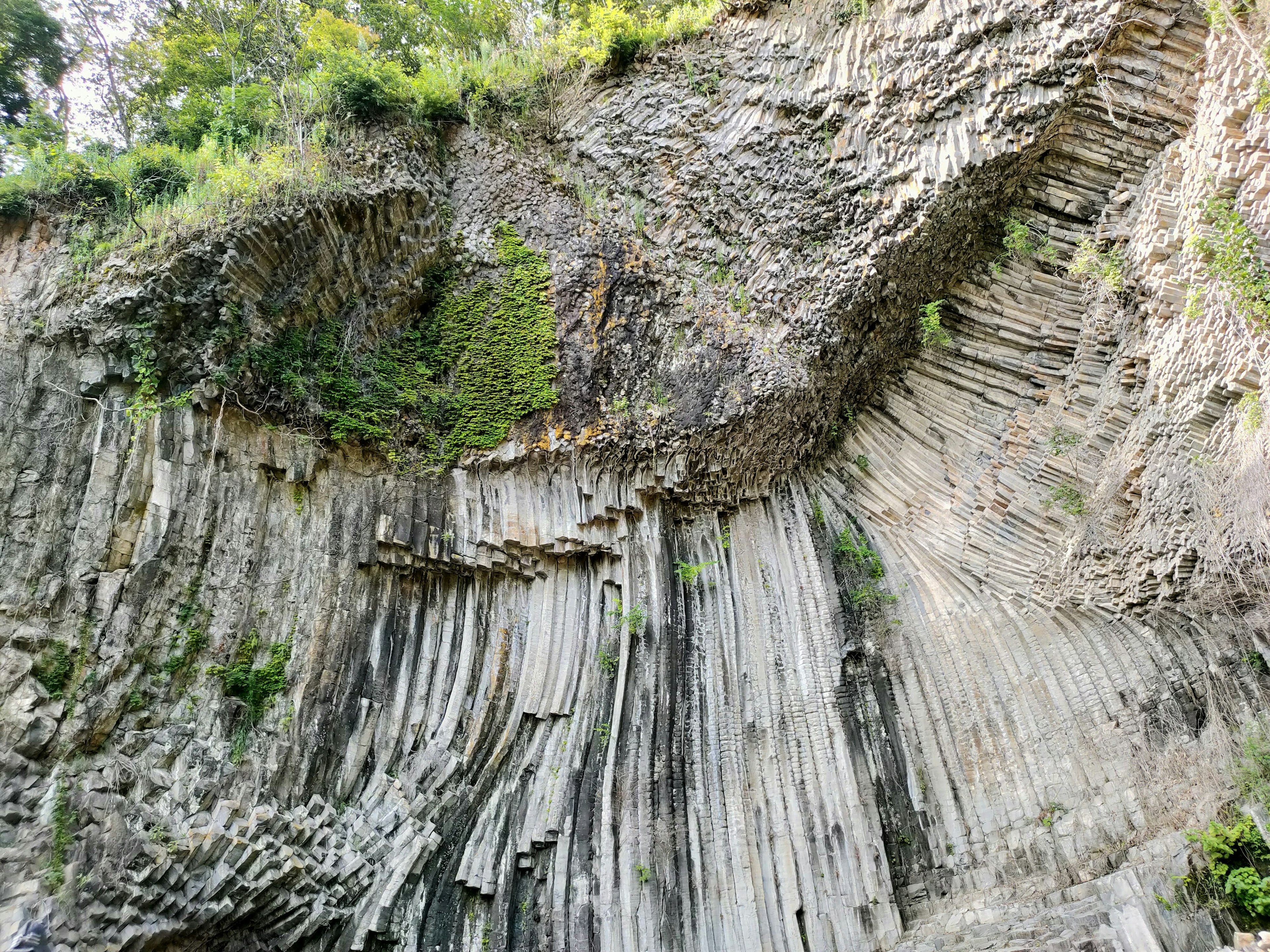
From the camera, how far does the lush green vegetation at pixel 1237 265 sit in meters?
5.94

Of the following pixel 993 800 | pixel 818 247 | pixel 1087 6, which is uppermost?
pixel 1087 6

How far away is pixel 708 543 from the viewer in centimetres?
901

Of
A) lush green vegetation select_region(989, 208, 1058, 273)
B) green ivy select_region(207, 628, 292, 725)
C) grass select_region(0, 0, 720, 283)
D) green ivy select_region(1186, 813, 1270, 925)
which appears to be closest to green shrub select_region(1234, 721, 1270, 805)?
green ivy select_region(1186, 813, 1270, 925)

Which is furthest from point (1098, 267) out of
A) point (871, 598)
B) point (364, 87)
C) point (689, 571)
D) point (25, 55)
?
point (25, 55)

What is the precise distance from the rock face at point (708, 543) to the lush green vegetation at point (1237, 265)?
0.65 ft

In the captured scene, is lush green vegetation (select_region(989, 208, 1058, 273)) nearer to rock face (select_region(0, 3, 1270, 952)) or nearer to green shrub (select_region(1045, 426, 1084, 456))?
rock face (select_region(0, 3, 1270, 952))

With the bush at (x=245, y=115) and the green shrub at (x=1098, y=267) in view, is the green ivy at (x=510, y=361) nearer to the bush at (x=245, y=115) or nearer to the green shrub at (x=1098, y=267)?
the bush at (x=245, y=115)

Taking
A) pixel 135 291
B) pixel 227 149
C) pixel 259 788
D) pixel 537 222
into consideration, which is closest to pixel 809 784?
pixel 259 788

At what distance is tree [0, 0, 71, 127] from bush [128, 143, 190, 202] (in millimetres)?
3309

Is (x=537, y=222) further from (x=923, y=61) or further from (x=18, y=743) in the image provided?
(x=18, y=743)

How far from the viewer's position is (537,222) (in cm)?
933

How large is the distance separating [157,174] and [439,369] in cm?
340

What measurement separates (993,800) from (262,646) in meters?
7.16

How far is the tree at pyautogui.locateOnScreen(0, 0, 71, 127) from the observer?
954 cm
